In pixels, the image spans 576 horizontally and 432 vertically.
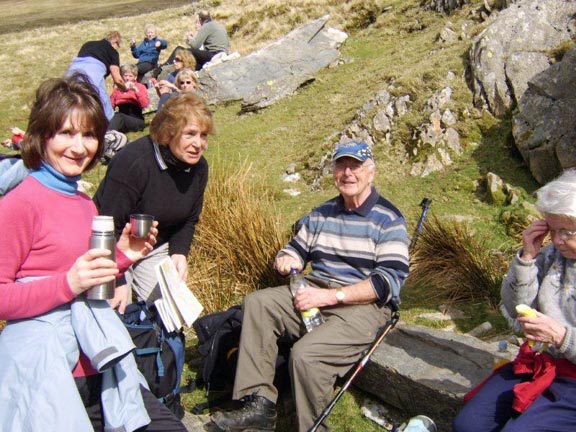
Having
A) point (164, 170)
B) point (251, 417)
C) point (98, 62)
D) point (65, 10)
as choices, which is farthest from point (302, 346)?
point (65, 10)

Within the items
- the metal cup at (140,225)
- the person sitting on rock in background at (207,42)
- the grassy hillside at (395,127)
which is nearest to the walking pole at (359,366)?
the grassy hillside at (395,127)

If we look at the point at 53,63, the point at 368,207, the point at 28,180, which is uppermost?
the point at 28,180

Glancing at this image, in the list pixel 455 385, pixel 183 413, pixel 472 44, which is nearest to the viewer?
pixel 455 385

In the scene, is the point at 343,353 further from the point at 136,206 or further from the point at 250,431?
the point at 136,206

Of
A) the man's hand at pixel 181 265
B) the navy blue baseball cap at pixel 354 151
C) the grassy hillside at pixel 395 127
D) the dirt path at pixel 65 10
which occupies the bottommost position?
the dirt path at pixel 65 10

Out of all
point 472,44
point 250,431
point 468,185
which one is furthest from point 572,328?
point 472,44

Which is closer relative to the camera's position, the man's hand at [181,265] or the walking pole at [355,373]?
the walking pole at [355,373]

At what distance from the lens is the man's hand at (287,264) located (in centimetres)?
398

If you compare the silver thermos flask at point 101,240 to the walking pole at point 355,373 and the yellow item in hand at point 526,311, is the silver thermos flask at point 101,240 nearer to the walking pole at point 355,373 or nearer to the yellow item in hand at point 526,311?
the walking pole at point 355,373

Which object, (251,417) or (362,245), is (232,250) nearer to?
(362,245)

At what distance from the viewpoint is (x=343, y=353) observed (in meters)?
3.58

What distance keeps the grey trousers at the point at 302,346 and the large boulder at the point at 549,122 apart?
3417mm

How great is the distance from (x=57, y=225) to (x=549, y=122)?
556 cm

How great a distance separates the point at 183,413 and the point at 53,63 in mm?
19681
